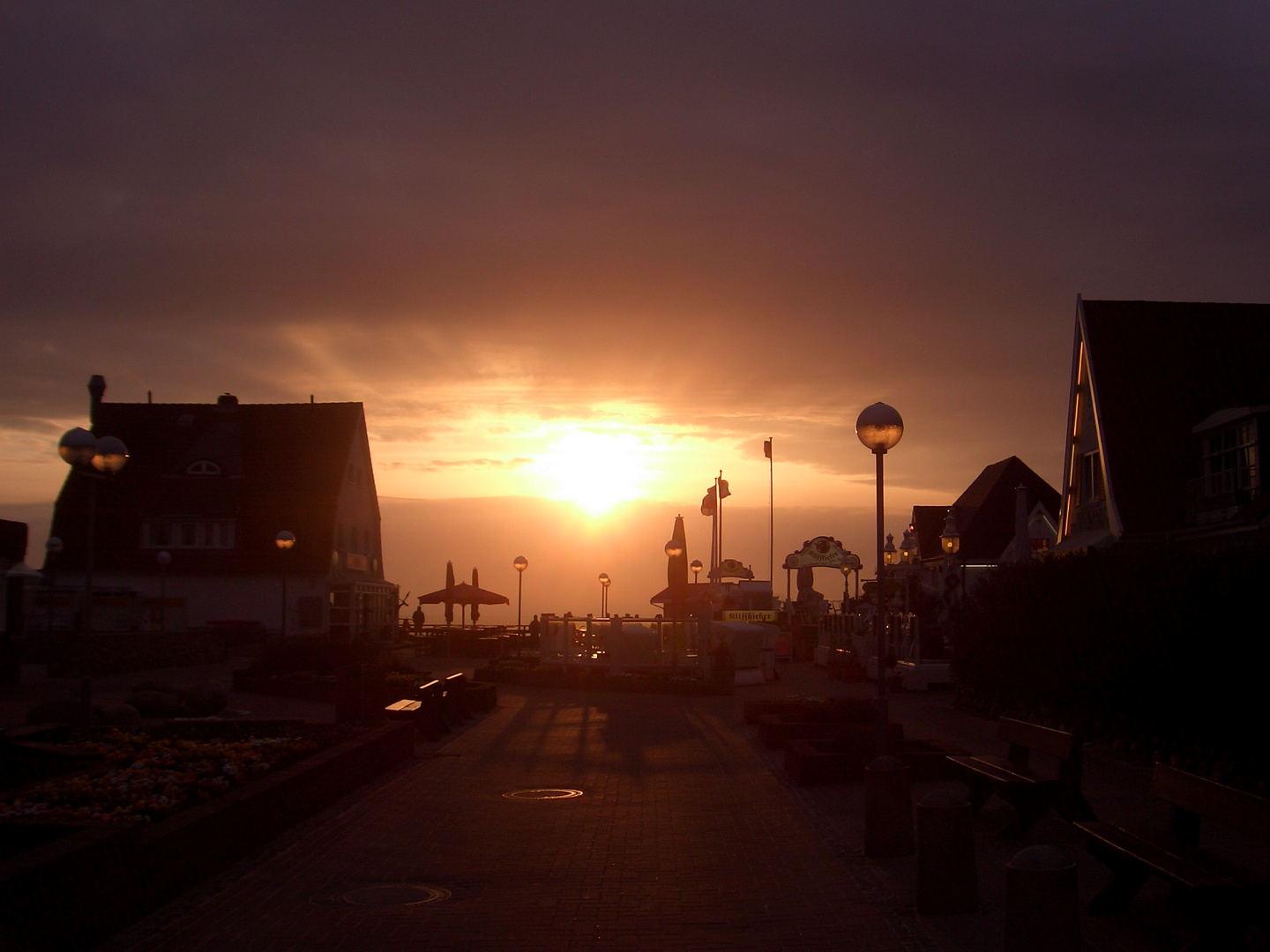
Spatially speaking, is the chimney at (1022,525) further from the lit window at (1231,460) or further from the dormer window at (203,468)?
the dormer window at (203,468)

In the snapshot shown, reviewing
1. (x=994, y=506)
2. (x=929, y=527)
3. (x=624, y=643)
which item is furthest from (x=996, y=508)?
(x=624, y=643)

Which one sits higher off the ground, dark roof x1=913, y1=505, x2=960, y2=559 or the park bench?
dark roof x1=913, y1=505, x2=960, y2=559

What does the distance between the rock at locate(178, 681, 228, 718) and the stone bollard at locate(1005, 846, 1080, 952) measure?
47.6 feet

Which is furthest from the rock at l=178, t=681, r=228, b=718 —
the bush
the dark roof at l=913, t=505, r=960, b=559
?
the dark roof at l=913, t=505, r=960, b=559

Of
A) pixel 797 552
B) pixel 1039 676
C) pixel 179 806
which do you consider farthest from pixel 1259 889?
pixel 797 552

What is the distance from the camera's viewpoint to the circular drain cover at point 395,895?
290 inches

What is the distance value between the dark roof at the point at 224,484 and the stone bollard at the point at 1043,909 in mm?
43466

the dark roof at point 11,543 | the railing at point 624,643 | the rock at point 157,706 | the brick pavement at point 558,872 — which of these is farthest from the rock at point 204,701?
the dark roof at point 11,543

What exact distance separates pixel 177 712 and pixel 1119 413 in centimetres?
2206

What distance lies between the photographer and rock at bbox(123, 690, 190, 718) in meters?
17.0

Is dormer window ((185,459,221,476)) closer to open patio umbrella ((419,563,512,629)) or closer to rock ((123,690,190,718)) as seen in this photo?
open patio umbrella ((419,563,512,629))

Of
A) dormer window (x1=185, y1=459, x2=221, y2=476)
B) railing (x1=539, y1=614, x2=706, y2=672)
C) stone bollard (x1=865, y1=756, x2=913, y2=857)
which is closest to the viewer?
stone bollard (x1=865, y1=756, x2=913, y2=857)

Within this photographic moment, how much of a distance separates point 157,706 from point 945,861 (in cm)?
1333

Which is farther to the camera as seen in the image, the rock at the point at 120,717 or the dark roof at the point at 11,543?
the dark roof at the point at 11,543
